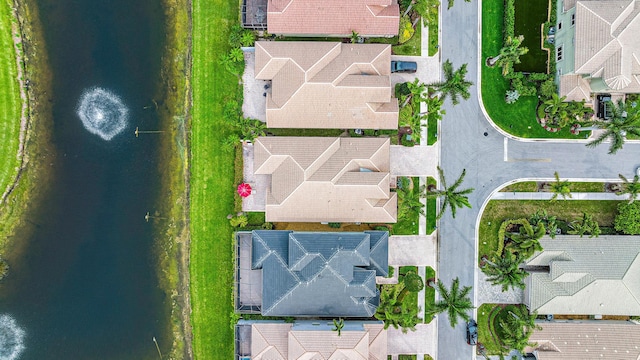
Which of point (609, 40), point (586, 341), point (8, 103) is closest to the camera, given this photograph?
point (609, 40)

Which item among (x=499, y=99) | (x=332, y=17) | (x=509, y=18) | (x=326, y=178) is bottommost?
(x=326, y=178)

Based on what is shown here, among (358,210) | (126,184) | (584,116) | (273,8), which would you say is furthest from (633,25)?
(126,184)

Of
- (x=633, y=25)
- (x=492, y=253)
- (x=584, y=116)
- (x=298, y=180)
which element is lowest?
(x=492, y=253)

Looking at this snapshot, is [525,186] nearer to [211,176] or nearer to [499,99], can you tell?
[499,99]

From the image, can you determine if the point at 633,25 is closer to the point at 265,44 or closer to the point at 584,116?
the point at 584,116

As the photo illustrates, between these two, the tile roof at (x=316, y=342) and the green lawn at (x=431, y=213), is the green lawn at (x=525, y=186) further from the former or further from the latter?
the tile roof at (x=316, y=342)

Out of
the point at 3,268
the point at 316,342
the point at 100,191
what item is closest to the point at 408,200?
the point at 316,342

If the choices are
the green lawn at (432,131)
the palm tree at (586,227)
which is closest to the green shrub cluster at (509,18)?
the green lawn at (432,131)
